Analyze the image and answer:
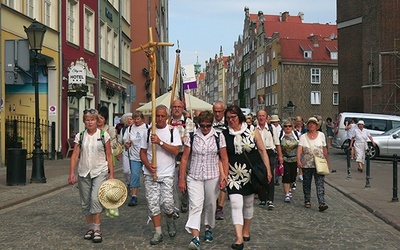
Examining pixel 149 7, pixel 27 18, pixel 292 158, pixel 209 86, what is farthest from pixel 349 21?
pixel 209 86

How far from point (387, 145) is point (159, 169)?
18317 mm

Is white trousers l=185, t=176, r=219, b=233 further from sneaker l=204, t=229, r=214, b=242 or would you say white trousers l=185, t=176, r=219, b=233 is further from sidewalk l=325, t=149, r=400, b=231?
sidewalk l=325, t=149, r=400, b=231

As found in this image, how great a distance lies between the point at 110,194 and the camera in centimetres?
718

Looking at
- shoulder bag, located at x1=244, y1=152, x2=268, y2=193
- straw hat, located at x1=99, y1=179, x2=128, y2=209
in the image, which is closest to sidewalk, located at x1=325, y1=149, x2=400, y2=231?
shoulder bag, located at x1=244, y1=152, x2=268, y2=193

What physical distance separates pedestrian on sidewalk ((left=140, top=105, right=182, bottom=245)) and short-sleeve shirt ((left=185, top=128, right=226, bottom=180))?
0.38 m

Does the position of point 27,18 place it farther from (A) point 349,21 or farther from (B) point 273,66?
(B) point 273,66

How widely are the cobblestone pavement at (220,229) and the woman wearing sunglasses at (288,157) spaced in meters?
0.44

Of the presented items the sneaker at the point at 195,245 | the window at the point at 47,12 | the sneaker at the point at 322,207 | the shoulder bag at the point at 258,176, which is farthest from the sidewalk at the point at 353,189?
the window at the point at 47,12

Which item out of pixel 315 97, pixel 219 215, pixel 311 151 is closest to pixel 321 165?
pixel 311 151

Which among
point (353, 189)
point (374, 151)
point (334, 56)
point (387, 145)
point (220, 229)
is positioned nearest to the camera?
point (220, 229)

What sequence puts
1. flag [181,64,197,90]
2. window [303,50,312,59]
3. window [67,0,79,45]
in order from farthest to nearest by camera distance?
window [303,50,312,59] < window [67,0,79,45] < flag [181,64,197,90]

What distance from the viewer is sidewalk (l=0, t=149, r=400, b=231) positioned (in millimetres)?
10164

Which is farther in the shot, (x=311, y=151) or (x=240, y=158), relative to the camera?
(x=311, y=151)

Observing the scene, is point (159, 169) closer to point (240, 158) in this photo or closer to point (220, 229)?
point (240, 158)
